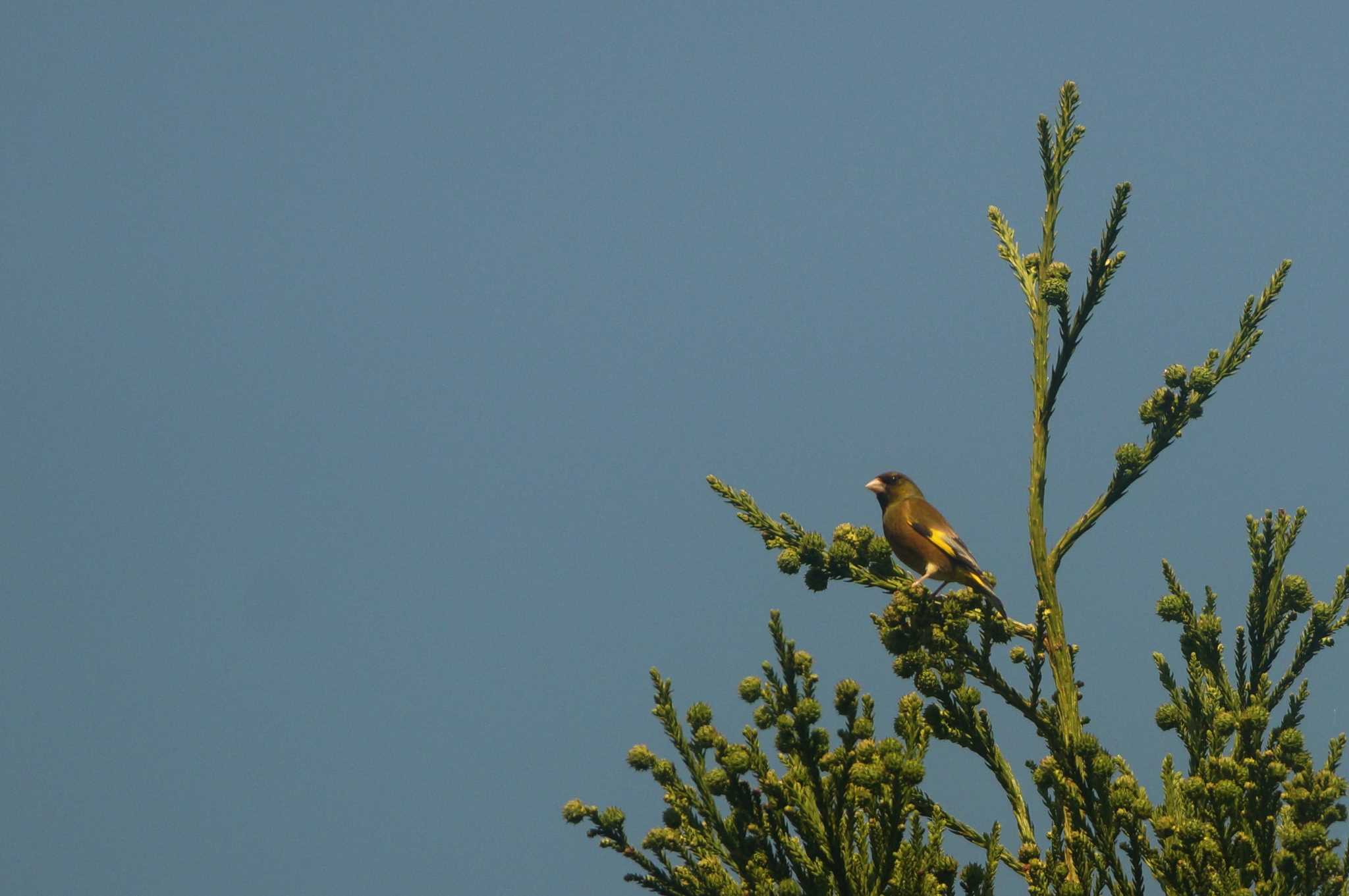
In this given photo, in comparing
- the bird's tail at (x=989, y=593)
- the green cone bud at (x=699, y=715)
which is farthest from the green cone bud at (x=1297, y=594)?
the green cone bud at (x=699, y=715)

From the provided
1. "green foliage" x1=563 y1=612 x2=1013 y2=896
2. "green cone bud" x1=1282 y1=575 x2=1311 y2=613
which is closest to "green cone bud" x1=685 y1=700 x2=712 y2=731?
"green foliage" x1=563 y1=612 x2=1013 y2=896

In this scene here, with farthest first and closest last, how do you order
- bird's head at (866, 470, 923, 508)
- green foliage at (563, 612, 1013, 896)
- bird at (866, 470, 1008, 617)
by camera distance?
bird's head at (866, 470, 923, 508) → bird at (866, 470, 1008, 617) → green foliage at (563, 612, 1013, 896)

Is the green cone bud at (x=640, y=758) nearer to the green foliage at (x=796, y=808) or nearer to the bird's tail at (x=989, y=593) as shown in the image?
the green foliage at (x=796, y=808)

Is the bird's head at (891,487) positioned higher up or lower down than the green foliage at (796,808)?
higher up

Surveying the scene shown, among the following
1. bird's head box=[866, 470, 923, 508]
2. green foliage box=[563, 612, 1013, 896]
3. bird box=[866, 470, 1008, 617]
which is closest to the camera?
green foliage box=[563, 612, 1013, 896]

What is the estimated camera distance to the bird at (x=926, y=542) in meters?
8.73

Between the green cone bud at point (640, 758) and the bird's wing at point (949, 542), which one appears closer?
the green cone bud at point (640, 758)

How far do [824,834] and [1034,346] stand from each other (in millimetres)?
3168

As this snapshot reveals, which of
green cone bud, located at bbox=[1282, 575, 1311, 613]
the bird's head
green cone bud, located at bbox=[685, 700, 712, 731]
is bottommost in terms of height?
green cone bud, located at bbox=[685, 700, 712, 731]

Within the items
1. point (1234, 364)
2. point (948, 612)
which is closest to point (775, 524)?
point (948, 612)

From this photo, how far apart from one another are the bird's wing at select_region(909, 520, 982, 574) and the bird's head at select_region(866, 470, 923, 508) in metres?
0.88

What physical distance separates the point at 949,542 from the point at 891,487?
153cm

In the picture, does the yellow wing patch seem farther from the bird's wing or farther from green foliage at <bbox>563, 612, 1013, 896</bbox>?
green foliage at <bbox>563, 612, 1013, 896</bbox>

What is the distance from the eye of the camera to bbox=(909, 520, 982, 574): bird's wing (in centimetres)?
875
